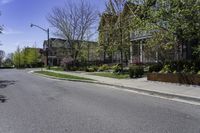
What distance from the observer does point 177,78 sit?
1803 centimetres

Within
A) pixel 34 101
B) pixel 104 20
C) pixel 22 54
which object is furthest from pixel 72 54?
pixel 22 54

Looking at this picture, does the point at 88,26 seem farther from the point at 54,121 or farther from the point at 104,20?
the point at 54,121

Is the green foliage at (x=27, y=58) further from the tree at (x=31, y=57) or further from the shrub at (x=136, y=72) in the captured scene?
the shrub at (x=136, y=72)

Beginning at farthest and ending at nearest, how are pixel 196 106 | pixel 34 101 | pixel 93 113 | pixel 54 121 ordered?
pixel 34 101, pixel 196 106, pixel 93 113, pixel 54 121

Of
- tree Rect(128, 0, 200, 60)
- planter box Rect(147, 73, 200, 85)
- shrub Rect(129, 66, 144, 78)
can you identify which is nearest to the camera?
planter box Rect(147, 73, 200, 85)

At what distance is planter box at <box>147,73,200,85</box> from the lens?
16766mm

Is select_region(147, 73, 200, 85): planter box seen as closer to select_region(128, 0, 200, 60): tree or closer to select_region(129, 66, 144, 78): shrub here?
select_region(128, 0, 200, 60): tree

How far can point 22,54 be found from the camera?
350 feet

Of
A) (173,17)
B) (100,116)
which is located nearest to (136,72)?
(173,17)

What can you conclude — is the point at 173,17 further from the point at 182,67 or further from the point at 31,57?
the point at 31,57

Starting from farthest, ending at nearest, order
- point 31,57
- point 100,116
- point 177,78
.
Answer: point 31,57, point 177,78, point 100,116

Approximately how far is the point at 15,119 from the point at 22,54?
326ft

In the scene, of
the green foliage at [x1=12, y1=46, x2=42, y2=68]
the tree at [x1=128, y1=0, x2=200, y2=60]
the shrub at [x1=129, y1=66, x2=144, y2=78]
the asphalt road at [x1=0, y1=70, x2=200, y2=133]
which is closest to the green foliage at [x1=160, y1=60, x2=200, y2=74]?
the tree at [x1=128, y1=0, x2=200, y2=60]

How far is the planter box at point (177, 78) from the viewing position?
1677 cm
